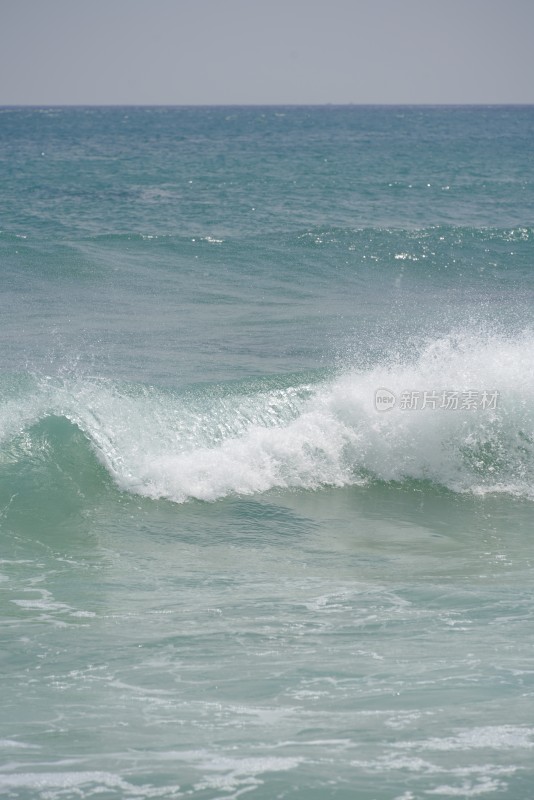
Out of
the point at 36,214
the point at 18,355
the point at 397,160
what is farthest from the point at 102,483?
the point at 397,160

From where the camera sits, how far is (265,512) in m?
8.96

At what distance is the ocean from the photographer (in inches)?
179

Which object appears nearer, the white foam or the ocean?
the ocean

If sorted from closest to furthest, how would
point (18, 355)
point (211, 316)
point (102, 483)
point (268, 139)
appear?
1. point (102, 483)
2. point (18, 355)
3. point (211, 316)
4. point (268, 139)

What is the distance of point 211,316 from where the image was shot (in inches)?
590

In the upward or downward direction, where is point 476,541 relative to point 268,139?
downward

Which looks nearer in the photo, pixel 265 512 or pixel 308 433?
pixel 265 512

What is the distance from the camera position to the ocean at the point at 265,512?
455 cm

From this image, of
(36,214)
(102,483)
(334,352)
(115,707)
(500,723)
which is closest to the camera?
(500,723)

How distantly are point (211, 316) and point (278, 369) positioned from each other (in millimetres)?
3069

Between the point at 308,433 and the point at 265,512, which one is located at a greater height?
the point at 308,433

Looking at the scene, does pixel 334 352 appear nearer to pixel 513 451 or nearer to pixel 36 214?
pixel 513 451

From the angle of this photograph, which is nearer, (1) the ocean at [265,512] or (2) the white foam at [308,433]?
(1) the ocean at [265,512]

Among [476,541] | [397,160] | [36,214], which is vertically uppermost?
[397,160]
